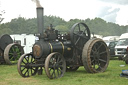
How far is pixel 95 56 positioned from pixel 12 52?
7443mm

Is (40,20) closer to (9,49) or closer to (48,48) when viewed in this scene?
(48,48)

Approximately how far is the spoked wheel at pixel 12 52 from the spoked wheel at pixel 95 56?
6396mm

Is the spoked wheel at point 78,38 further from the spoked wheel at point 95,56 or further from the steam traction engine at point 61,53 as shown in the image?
the spoked wheel at point 95,56

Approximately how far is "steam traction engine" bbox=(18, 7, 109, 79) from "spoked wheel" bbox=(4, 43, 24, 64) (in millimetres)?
4908

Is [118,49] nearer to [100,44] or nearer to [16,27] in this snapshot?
[100,44]

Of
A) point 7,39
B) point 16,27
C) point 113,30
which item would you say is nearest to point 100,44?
point 7,39

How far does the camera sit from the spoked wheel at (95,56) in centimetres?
877

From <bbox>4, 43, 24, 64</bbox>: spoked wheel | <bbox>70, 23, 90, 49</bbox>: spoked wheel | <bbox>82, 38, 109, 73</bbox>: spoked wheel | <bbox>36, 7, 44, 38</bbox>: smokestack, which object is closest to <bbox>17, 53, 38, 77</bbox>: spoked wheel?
<bbox>36, 7, 44, 38</bbox>: smokestack

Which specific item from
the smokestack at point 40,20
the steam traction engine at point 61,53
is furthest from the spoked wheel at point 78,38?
the smokestack at point 40,20

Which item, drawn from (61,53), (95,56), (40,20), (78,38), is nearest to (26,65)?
(61,53)

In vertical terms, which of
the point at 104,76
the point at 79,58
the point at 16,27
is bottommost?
the point at 104,76

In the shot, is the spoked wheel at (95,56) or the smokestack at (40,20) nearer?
the smokestack at (40,20)

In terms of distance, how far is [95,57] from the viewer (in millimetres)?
9320

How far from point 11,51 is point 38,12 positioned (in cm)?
742
